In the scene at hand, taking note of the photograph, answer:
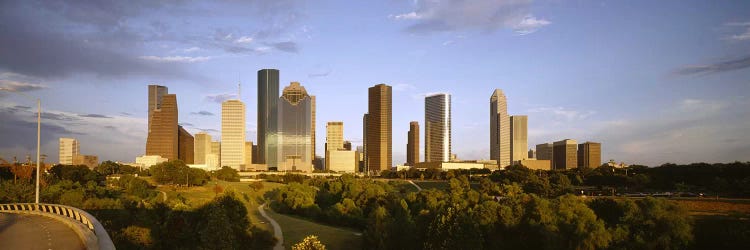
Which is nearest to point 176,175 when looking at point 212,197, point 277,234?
point 212,197

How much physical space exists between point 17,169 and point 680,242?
85070 mm

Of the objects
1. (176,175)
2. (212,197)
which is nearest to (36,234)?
(212,197)

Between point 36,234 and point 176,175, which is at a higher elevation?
point 36,234

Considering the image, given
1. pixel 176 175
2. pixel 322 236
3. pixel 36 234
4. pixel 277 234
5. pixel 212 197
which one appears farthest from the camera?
pixel 176 175

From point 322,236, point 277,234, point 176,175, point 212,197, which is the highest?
point 176,175

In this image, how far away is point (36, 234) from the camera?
28875mm

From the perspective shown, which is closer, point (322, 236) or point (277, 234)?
point (277, 234)

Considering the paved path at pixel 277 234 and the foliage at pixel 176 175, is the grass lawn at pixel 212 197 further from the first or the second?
the foliage at pixel 176 175

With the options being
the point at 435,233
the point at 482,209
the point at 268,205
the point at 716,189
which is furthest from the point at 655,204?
the point at 268,205

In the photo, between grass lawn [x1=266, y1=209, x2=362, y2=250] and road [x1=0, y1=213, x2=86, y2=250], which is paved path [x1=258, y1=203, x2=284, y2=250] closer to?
grass lawn [x1=266, y1=209, x2=362, y2=250]

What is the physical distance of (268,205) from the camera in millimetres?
99750

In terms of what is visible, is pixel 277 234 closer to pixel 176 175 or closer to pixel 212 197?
pixel 212 197

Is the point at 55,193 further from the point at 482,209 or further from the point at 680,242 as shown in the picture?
the point at 680,242

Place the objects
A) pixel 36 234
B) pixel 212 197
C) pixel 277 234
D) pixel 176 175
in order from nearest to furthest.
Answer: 1. pixel 36 234
2. pixel 277 234
3. pixel 212 197
4. pixel 176 175
